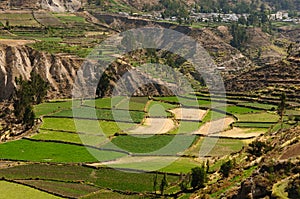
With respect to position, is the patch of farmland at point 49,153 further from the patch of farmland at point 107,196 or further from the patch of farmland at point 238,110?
the patch of farmland at point 238,110

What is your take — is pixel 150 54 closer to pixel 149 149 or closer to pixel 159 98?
pixel 159 98

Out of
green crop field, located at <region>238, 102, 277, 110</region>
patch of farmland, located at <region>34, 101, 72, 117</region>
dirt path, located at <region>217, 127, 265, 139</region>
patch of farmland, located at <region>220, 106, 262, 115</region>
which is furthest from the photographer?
green crop field, located at <region>238, 102, 277, 110</region>

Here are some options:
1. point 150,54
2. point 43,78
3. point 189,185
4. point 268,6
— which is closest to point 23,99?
point 43,78

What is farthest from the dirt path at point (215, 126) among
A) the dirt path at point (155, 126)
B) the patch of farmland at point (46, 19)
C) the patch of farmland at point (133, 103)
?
the patch of farmland at point (46, 19)

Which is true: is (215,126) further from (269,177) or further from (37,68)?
(37,68)

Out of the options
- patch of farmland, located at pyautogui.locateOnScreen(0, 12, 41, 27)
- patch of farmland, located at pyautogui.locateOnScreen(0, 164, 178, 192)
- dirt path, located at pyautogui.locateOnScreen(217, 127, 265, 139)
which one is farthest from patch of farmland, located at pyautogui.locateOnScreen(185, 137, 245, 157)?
patch of farmland, located at pyautogui.locateOnScreen(0, 12, 41, 27)

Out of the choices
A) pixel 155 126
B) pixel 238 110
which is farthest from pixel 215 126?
pixel 238 110

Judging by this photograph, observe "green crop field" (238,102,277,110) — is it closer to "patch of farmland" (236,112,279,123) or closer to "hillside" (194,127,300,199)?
"patch of farmland" (236,112,279,123)
